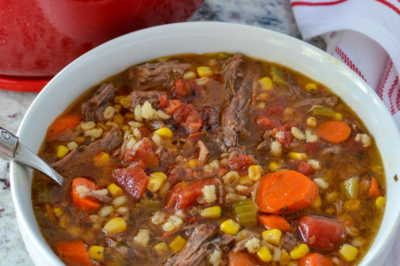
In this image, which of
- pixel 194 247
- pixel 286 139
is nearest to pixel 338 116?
pixel 286 139

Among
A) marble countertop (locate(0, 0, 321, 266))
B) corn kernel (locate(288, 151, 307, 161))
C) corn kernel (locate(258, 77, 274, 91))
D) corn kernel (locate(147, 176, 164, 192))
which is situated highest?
corn kernel (locate(258, 77, 274, 91))

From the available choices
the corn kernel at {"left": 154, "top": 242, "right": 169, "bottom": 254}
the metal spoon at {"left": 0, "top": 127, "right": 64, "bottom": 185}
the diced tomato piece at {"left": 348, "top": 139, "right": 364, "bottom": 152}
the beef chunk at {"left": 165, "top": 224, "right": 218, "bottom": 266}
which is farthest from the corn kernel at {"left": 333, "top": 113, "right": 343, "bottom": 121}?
the metal spoon at {"left": 0, "top": 127, "right": 64, "bottom": 185}

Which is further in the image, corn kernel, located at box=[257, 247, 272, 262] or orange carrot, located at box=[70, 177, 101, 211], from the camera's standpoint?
orange carrot, located at box=[70, 177, 101, 211]

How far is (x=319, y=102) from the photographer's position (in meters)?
3.21

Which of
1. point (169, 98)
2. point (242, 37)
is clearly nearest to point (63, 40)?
point (169, 98)

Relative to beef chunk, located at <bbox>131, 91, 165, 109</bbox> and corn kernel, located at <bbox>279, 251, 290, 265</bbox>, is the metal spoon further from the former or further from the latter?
corn kernel, located at <bbox>279, 251, 290, 265</bbox>

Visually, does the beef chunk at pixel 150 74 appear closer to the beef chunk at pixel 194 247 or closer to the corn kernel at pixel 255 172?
the corn kernel at pixel 255 172

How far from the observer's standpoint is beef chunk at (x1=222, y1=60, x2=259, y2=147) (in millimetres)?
2963

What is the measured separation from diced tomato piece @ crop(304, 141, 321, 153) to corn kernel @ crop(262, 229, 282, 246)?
0.60m

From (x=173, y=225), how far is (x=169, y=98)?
882 mm

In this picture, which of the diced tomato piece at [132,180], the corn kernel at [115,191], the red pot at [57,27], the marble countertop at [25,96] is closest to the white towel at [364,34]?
the marble countertop at [25,96]

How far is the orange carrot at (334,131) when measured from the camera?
304 centimetres

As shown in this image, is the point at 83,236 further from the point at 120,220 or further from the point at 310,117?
the point at 310,117

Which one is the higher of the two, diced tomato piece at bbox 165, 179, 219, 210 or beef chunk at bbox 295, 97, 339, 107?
beef chunk at bbox 295, 97, 339, 107
